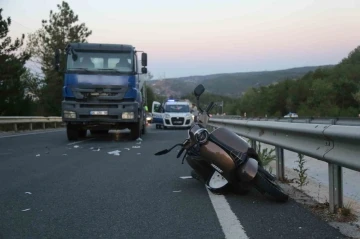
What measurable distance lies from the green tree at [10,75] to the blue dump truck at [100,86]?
15.7 metres

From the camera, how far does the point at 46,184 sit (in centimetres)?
582

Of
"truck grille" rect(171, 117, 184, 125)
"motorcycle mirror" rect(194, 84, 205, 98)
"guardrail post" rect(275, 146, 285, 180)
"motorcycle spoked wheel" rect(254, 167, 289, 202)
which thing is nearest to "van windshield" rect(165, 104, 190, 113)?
"truck grille" rect(171, 117, 184, 125)

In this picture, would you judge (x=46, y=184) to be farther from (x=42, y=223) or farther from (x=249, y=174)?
(x=249, y=174)

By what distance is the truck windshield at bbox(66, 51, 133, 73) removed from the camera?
44.3 feet

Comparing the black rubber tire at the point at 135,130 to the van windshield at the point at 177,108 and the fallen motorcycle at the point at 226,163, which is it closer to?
the fallen motorcycle at the point at 226,163

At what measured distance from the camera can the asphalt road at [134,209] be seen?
353 centimetres

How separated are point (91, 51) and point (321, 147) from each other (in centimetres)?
1094

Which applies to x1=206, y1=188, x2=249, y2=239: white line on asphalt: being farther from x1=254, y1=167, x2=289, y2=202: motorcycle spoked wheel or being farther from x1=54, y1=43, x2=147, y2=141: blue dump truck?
x1=54, y1=43, x2=147, y2=141: blue dump truck

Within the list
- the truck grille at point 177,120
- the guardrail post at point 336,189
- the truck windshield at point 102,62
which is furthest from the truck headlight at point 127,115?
the truck grille at point 177,120

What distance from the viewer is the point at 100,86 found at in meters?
13.1

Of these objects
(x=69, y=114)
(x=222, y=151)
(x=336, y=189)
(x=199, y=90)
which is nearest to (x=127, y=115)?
(x=69, y=114)

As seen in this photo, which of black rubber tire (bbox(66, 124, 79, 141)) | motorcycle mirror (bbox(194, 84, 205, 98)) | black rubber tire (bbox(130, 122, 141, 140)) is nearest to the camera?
motorcycle mirror (bbox(194, 84, 205, 98))

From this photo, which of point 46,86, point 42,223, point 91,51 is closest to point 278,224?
point 42,223

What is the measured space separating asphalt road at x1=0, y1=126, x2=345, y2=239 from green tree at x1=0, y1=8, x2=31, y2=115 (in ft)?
74.9
